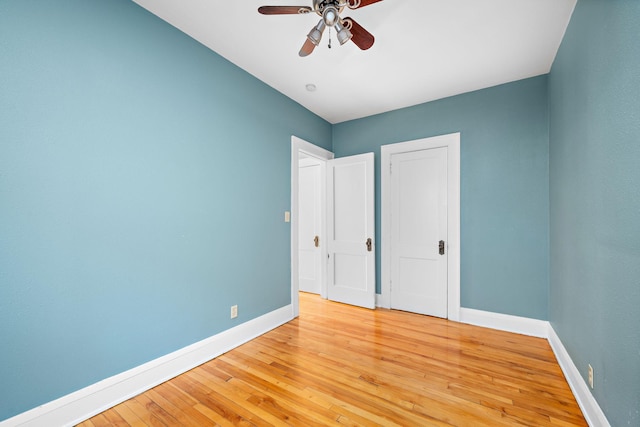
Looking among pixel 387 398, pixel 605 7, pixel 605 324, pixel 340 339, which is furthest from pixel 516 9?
pixel 340 339

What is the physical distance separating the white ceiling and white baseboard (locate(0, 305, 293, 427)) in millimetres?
2634

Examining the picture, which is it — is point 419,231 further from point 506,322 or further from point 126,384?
point 126,384

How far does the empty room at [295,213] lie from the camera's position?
1420mm

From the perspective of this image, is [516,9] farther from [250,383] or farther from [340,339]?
[250,383]

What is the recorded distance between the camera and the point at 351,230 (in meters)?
3.82

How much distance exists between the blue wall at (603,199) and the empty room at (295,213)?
0.06ft

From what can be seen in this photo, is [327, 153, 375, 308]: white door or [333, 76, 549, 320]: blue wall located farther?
[327, 153, 375, 308]: white door

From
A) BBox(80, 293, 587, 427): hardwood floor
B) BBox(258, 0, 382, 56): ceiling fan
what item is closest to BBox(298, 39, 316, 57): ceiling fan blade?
BBox(258, 0, 382, 56): ceiling fan

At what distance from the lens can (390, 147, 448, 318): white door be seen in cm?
329

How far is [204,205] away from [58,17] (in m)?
1.43

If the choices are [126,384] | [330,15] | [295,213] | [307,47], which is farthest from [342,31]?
[126,384]

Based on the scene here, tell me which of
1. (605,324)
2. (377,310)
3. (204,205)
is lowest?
(377,310)

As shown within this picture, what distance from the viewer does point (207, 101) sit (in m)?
2.35

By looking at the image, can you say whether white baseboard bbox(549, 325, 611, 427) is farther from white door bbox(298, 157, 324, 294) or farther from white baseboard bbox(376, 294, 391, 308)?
white door bbox(298, 157, 324, 294)
